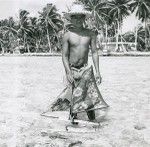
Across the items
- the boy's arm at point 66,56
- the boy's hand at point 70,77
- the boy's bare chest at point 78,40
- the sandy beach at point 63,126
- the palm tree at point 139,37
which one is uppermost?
the boy's bare chest at point 78,40

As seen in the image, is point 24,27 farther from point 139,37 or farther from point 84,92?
point 84,92

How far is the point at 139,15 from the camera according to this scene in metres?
67.7

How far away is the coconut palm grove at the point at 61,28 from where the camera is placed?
6794cm

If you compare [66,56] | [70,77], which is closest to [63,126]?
[70,77]

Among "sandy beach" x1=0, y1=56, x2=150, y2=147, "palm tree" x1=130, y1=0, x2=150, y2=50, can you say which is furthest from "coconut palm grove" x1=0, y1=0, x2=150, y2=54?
"sandy beach" x1=0, y1=56, x2=150, y2=147

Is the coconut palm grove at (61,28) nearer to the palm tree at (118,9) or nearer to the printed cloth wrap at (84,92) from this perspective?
the palm tree at (118,9)

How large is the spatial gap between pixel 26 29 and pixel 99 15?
15.9 m

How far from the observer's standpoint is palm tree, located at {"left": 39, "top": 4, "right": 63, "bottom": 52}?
73688mm

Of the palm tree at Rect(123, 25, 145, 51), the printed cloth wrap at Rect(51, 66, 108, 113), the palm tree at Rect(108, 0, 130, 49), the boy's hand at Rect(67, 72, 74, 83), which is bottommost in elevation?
the palm tree at Rect(123, 25, 145, 51)

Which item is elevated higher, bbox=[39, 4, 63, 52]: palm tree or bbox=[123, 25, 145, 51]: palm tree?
bbox=[39, 4, 63, 52]: palm tree

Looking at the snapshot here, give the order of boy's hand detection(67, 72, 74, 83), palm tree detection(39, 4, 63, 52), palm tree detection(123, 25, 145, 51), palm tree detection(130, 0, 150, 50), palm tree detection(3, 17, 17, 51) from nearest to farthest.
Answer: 1. boy's hand detection(67, 72, 74, 83)
2. palm tree detection(130, 0, 150, 50)
3. palm tree detection(39, 4, 63, 52)
4. palm tree detection(123, 25, 145, 51)
5. palm tree detection(3, 17, 17, 51)

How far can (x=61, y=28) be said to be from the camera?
7544 cm

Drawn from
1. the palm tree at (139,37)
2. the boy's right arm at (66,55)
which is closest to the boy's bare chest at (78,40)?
the boy's right arm at (66,55)

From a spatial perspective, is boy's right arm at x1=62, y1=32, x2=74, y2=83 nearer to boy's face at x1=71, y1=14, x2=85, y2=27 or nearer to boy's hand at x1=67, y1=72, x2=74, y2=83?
boy's hand at x1=67, y1=72, x2=74, y2=83
